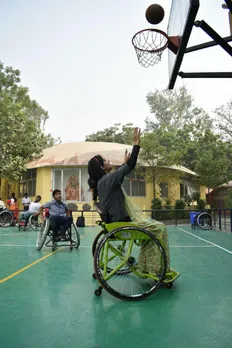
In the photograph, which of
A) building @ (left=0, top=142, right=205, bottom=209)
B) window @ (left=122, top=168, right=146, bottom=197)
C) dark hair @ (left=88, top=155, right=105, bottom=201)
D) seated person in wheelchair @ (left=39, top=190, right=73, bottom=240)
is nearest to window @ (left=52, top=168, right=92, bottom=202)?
building @ (left=0, top=142, right=205, bottom=209)

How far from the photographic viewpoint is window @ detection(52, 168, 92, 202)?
19.3 m

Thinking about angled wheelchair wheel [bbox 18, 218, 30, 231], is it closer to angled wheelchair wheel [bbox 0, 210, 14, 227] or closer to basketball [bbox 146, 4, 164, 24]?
angled wheelchair wheel [bbox 0, 210, 14, 227]

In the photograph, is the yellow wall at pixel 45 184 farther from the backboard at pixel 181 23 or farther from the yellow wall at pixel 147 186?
the backboard at pixel 181 23

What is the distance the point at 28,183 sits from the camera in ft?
70.2

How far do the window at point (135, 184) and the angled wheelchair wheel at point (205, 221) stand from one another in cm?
798

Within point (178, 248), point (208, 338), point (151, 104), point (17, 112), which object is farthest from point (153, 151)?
point (151, 104)

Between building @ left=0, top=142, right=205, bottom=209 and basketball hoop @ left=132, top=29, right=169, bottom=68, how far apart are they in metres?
14.6

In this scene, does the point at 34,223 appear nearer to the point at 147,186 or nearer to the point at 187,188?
the point at 147,186

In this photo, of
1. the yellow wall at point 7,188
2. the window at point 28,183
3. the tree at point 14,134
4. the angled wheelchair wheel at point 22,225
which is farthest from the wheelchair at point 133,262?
the yellow wall at point 7,188

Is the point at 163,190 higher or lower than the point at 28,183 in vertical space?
lower

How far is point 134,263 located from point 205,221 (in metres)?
9.51

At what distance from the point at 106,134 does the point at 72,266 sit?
28365 millimetres

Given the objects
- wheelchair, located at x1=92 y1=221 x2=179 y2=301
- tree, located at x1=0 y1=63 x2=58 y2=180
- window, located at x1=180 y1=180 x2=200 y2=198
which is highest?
tree, located at x1=0 y1=63 x2=58 y2=180

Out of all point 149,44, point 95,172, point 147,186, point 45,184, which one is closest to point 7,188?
point 45,184
